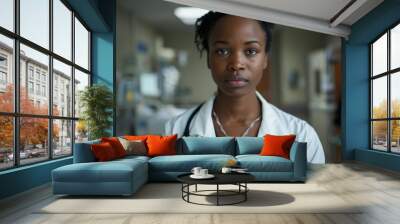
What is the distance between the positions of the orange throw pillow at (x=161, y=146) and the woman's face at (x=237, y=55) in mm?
2227

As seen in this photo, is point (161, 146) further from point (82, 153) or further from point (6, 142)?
point (6, 142)

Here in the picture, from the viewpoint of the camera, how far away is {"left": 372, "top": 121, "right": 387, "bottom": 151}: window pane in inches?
338

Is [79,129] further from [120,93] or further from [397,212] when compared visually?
[397,212]

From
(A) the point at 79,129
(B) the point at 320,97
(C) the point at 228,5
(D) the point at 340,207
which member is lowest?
(D) the point at 340,207

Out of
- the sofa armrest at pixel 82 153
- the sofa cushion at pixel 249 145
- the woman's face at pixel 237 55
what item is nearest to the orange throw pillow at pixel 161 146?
the sofa cushion at pixel 249 145

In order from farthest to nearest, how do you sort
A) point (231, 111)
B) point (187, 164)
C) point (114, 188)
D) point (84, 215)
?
point (231, 111) → point (187, 164) → point (114, 188) → point (84, 215)

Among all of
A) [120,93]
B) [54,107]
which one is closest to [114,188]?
[54,107]

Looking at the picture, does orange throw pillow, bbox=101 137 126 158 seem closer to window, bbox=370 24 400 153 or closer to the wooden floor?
the wooden floor

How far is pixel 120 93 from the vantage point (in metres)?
8.81

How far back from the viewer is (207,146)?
6.95m

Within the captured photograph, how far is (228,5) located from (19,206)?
5.44 metres

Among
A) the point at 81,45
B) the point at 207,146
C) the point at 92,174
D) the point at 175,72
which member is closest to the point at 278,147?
the point at 207,146

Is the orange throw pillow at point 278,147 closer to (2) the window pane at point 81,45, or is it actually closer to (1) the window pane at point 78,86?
(1) the window pane at point 78,86

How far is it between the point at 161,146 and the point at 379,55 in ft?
17.9
